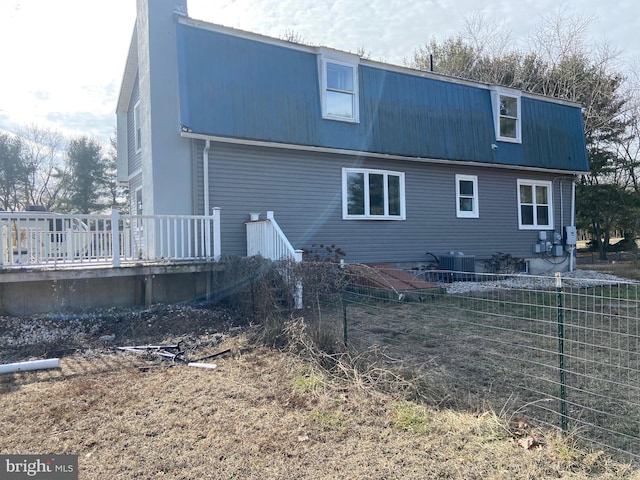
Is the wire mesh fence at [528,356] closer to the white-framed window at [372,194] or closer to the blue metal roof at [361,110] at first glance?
the white-framed window at [372,194]

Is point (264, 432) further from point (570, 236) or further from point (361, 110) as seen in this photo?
point (570, 236)

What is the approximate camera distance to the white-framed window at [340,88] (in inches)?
410

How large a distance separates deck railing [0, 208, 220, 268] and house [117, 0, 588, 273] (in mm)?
814

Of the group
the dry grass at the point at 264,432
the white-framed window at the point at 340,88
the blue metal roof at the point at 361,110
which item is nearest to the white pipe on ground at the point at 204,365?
the dry grass at the point at 264,432

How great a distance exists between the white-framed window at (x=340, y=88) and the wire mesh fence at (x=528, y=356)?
4427 millimetres

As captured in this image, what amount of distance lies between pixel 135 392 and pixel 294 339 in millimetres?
1797

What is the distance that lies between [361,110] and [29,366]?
8927 mm

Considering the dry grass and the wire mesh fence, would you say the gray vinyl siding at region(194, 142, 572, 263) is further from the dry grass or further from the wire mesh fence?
the dry grass

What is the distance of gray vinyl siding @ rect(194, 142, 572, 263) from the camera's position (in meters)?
9.49

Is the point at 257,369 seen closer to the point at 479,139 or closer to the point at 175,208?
the point at 175,208

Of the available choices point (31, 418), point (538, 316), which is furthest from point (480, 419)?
point (538, 316)

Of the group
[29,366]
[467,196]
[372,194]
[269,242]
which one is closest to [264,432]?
[29,366]

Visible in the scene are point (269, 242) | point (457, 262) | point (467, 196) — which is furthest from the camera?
point (467, 196)

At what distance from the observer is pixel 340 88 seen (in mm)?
10734
